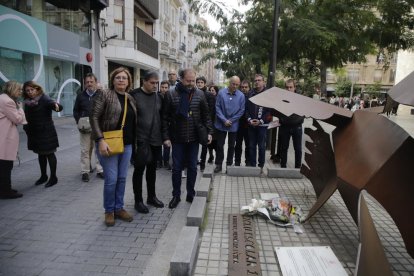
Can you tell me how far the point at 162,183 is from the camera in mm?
6227

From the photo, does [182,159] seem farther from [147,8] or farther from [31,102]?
[147,8]

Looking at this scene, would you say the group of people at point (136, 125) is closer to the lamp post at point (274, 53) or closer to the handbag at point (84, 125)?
the handbag at point (84, 125)

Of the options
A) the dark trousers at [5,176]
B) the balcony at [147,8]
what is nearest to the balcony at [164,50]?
the balcony at [147,8]

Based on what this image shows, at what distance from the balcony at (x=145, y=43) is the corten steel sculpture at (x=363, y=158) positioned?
19.6 metres

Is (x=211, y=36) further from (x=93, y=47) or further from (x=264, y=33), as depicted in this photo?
(x=93, y=47)

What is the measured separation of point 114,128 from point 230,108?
9.17 feet

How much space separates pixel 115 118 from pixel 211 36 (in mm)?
7261

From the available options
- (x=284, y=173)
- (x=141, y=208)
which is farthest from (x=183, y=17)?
(x=141, y=208)

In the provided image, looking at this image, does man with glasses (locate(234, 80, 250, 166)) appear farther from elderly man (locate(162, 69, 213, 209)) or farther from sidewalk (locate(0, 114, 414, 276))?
elderly man (locate(162, 69, 213, 209))

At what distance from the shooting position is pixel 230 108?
6.40 m

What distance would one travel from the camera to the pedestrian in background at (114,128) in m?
4.00

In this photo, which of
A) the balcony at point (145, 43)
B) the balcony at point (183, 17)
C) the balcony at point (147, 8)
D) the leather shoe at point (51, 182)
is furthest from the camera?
the balcony at point (183, 17)

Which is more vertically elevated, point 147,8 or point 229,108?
point 147,8

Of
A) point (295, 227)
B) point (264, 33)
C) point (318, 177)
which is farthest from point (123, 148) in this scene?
point (264, 33)
